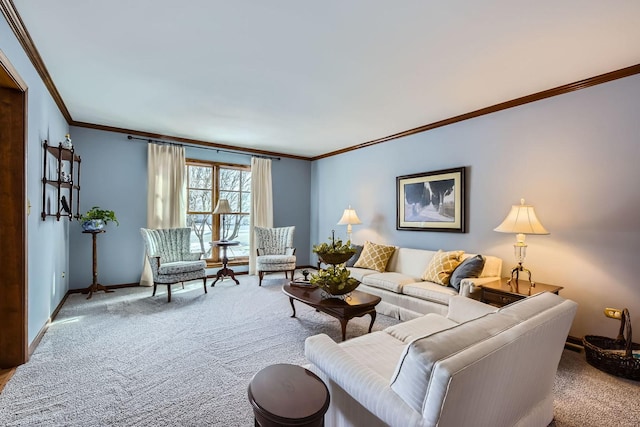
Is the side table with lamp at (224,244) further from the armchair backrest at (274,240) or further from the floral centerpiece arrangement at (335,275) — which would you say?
the floral centerpiece arrangement at (335,275)

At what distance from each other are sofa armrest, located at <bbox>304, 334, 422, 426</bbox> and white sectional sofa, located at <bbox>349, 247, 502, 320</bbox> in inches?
74.0

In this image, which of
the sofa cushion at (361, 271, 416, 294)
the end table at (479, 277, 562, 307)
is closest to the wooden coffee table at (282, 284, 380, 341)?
the sofa cushion at (361, 271, 416, 294)

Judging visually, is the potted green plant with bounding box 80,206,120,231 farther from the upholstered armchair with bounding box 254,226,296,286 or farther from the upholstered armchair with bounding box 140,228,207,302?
the upholstered armchair with bounding box 254,226,296,286

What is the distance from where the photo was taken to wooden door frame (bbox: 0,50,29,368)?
7.82 ft

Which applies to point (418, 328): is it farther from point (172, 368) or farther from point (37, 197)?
point (37, 197)

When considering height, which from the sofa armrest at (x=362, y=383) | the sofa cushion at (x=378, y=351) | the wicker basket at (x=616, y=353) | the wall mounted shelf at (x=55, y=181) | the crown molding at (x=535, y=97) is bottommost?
the wicker basket at (x=616, y=353)

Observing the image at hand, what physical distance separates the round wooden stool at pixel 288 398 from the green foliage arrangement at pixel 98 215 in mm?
4297

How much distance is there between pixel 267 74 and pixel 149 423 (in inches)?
113

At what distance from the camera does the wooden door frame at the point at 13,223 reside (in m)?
2.38

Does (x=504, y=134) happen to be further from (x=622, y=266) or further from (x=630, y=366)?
(x=630, y=366)

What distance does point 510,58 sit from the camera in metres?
2.60

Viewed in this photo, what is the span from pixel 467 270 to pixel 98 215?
5.04 meters

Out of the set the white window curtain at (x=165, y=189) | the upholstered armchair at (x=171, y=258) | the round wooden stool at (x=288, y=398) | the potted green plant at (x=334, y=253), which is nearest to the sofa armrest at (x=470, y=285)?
A: the potted green plant at (x=334, y=253)

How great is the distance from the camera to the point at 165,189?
5.27 m
